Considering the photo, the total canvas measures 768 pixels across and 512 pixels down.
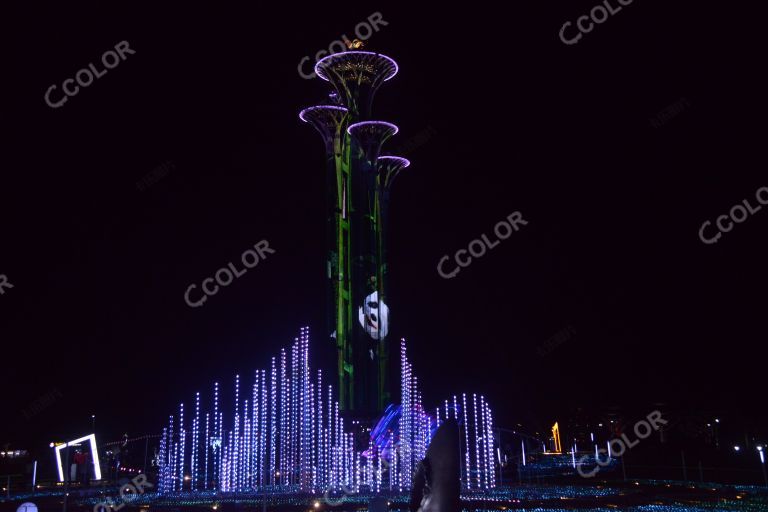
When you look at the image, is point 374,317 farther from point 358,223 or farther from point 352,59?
point 352,59

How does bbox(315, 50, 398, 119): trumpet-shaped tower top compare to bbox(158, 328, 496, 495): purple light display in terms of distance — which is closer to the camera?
bbox(158, 328, 496, 495): purple light display

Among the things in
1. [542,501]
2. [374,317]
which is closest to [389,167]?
[374,317]

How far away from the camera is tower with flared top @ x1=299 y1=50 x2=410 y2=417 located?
2506 centimetres

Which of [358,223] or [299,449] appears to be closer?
[299,449]

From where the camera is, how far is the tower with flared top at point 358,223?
82.2 ft

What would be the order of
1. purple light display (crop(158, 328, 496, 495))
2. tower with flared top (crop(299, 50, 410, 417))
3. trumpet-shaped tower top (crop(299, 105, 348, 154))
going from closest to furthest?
1. purple light display (crop(158, 328, 496, 495))
2. tower with flared top (crop(299, 50, 410, 417))
3. trumpet-shaped tower top (crop(299, 105, 348, 154))

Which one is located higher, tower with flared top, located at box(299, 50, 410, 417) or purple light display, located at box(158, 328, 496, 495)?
tower with flared top, located at box(299, 50, 410, 417)

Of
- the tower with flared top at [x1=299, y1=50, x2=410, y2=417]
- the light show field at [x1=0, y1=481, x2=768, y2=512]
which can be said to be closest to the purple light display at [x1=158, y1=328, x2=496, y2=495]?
the tower with flared top at [x1=299, y1=50, x2=410, y2=417]

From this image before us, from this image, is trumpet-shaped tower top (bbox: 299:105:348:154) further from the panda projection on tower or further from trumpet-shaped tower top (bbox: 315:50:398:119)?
the panda projection on tower

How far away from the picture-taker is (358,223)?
26.8 meters

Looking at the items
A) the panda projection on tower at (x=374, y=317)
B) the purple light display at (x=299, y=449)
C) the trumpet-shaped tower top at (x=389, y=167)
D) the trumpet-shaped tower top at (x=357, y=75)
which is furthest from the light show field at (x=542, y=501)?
the trumpet-shaped tower top at (x=357, y=75)

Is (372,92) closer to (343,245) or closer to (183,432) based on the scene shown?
(343,245)

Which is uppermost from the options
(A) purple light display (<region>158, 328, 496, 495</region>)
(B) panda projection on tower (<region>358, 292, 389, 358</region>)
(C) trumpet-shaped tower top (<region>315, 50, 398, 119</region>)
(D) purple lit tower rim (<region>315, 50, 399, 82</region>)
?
(D) purple lit tower rim (<region>315, 50, 399, 82</region>)

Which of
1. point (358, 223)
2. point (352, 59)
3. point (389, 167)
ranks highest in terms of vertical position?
point (352, 59)
